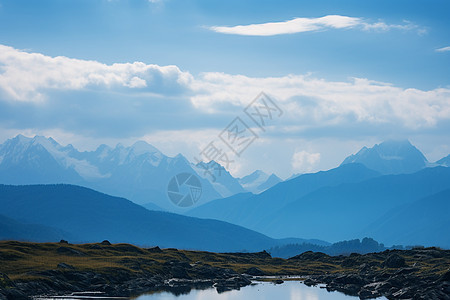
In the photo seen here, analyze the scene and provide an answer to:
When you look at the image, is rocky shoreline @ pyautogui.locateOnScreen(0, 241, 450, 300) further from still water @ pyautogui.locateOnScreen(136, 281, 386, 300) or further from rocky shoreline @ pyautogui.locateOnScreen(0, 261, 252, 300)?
still water @ pyautogui.locateOnScreen(136, 281, 386, 300)

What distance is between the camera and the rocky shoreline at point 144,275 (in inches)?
4306

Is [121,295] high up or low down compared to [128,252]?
down

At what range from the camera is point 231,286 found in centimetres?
13925

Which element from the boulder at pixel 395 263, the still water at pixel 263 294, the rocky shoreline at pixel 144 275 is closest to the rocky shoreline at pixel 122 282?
the rocky shoreline at pixel 144 275

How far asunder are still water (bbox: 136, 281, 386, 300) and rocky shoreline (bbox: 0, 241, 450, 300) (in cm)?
398

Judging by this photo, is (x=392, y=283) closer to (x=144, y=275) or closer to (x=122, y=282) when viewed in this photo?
(x=144, y=275)

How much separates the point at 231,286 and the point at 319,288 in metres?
21.2

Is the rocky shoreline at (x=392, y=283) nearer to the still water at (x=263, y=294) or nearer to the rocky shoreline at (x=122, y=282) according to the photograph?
the still water at (x=263, y=294)

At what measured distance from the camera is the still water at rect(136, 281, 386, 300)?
11525 cm

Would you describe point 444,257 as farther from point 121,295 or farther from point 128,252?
point 121,295

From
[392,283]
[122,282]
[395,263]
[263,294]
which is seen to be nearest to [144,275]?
[122,282]

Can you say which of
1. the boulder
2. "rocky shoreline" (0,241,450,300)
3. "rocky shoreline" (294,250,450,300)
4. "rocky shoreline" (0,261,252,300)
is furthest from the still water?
the boulder

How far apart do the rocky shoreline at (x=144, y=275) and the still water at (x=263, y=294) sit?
3.98m

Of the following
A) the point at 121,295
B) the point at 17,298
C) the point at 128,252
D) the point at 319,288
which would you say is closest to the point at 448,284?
the point at 319,288
